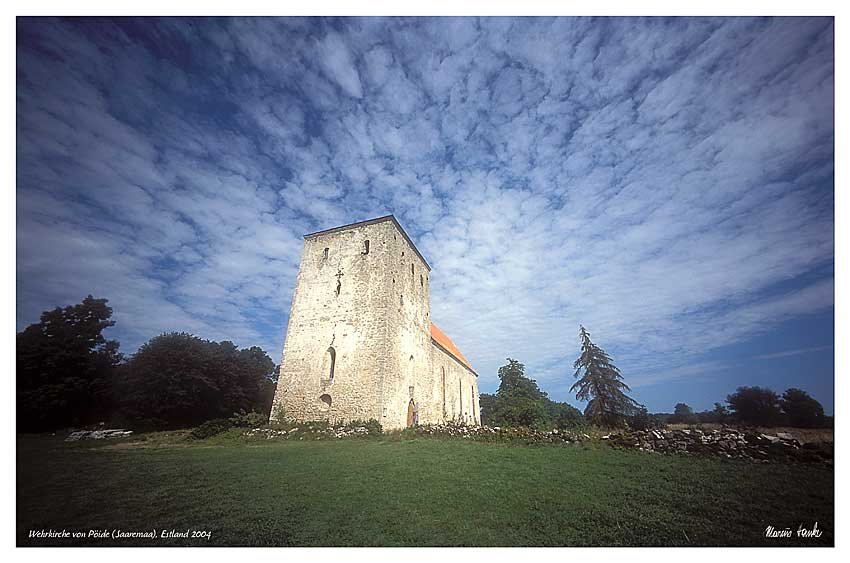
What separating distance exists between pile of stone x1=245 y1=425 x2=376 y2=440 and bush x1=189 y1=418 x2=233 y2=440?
1.21 m

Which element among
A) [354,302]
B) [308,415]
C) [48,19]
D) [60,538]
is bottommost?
[308,415]

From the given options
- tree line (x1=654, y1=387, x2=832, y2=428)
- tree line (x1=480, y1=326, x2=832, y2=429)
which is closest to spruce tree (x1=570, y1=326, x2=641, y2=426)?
tree line (x1=480, y1=326, x2=832, y2=429)

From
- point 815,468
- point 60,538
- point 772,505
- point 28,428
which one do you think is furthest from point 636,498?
point 28,428

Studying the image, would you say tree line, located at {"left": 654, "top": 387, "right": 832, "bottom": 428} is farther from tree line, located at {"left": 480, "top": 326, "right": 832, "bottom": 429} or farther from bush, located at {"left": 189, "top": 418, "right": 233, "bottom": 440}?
bush, located at {"left": 189, "top": 418, "right": 233, "bottom": 440}

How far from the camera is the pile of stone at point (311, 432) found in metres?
11.8

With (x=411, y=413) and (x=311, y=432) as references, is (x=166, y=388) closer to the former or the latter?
(x=311, y=432)

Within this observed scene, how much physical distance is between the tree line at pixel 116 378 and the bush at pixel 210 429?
247cm

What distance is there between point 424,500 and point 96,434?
49.1ft

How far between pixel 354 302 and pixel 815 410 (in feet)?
47.7

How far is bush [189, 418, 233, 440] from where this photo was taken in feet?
39.4

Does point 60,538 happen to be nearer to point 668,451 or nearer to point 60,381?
point 60,381

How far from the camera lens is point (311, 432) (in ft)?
39.8

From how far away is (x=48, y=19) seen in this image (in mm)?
→ 5535

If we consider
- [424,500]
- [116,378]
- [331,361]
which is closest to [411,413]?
[331,361]
